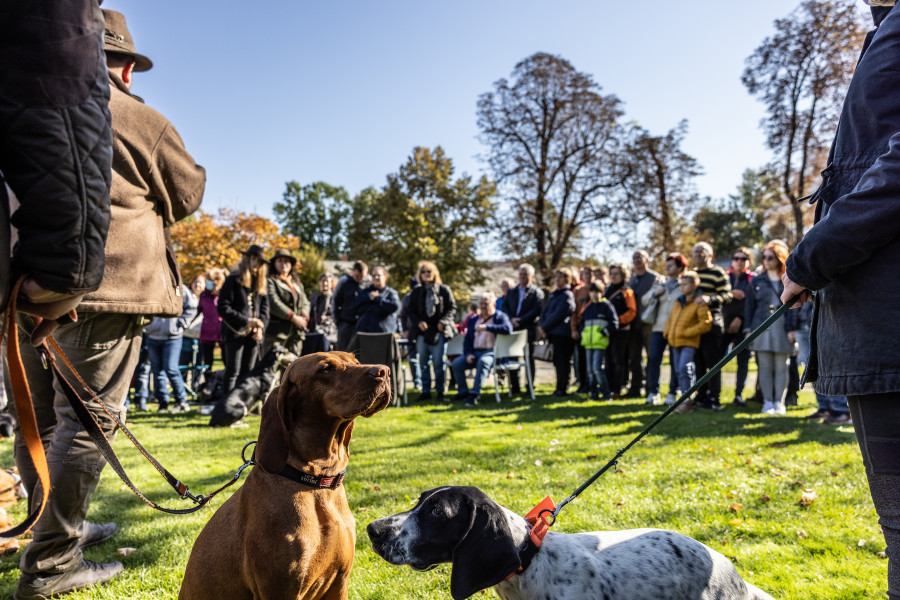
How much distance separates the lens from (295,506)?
2.21 m

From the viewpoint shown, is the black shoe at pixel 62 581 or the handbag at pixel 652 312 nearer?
the black shoe at pixel 62 581

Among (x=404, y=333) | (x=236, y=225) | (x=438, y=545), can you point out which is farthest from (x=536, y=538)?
(x=236, y=225)

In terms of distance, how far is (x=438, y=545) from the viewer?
2.16 m

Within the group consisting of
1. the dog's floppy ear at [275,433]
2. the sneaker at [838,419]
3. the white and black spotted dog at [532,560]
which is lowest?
the white and black spotted dog at [532,560]

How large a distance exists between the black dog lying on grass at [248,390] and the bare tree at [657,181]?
21.1 metres

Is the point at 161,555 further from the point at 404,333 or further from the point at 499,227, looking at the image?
the point at 499,227

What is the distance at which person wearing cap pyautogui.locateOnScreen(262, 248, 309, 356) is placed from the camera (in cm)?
887

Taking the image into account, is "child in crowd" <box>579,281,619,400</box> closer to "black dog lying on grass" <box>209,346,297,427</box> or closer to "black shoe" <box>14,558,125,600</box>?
"black dog lying on grass" <box>209,346,297,427</box>

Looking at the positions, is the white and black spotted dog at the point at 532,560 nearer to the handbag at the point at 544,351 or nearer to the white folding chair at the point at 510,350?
the white folding chair at the point at 510,350

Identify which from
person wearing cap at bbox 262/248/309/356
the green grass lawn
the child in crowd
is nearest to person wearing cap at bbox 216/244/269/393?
person wearing cap at bbox 262/248/309/356

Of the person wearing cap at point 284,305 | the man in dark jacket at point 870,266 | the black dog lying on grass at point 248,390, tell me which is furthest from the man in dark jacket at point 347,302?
the man in dark jacket at point 870,266

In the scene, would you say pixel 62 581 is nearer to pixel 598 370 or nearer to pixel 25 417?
pixel 25 417

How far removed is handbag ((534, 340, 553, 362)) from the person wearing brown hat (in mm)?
9071

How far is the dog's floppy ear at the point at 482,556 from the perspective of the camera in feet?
6.67
